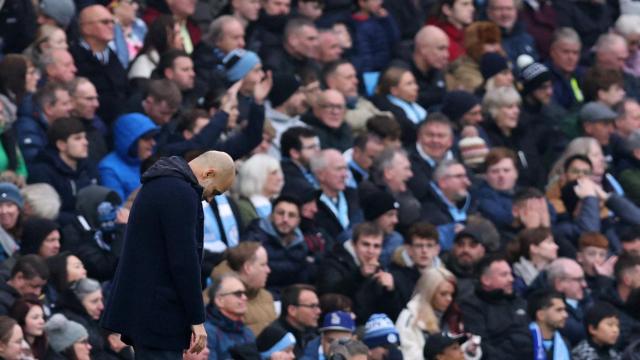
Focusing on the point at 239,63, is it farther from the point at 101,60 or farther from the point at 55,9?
the point at 55,9

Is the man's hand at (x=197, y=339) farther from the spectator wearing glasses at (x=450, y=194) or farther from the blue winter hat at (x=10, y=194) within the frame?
the spectator wearing glasses at (x=450, y=194)

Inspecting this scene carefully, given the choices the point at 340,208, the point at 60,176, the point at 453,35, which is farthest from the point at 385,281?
the point at 453,35

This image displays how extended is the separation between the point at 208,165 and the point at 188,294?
28.5 inches

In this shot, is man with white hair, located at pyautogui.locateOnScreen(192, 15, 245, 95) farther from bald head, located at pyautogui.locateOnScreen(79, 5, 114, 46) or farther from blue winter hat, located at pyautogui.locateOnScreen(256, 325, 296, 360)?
blue winter hat, located at pyautogui.locateOnScreen(256, 325, 296, 360)

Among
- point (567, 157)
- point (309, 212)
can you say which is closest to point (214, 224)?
point (309, 212)

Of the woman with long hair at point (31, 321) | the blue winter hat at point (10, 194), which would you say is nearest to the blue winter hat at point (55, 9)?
the blue winter hat at point (10, 194)

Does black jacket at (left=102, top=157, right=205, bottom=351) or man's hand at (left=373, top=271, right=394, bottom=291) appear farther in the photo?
man's hand at (left=373, top=271, right=394, bottom=291)

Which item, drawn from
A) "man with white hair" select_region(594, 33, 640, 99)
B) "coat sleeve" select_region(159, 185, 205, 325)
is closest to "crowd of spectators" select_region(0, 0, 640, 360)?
"man with white hair" select_region(594, 33, 640, 99)

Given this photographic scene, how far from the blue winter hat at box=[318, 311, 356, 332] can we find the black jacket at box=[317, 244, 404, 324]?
839 mm

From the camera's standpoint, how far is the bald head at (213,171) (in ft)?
37.1

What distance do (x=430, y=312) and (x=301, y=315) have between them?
1298 mm

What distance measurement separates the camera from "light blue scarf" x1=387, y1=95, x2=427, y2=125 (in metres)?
20.5

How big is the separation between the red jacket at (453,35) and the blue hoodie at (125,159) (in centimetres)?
599

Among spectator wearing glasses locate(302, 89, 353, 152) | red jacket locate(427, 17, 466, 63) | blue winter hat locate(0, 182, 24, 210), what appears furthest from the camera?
red jacket locate(427, 17, 466, 63)
